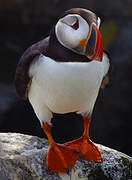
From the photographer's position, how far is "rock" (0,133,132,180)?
2.70m

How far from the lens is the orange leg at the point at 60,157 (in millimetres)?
2801

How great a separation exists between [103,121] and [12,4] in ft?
7.95

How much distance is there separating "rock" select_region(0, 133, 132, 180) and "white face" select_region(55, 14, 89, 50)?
2.88 ft

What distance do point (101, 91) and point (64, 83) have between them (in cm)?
353

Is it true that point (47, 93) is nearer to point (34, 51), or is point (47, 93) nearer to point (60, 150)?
point (34, 51)

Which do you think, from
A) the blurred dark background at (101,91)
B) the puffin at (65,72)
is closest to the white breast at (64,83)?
the puffin at (65,72)

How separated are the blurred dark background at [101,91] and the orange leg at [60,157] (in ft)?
9.88

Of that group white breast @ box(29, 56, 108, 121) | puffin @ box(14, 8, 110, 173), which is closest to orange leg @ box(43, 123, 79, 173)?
puffin @ box(14, 8, 110, 173)

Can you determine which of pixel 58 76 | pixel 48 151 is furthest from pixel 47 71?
pixel 48 151

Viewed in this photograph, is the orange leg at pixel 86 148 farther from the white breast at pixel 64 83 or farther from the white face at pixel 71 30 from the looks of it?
the white face at pixel 71 30

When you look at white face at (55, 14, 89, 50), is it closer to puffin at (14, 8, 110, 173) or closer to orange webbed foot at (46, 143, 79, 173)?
puffin at (14, 8, 110, 173)

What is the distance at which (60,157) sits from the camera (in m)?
2.86

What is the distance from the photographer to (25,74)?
278 centimetres

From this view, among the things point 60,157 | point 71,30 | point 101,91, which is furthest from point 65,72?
point 101,91
